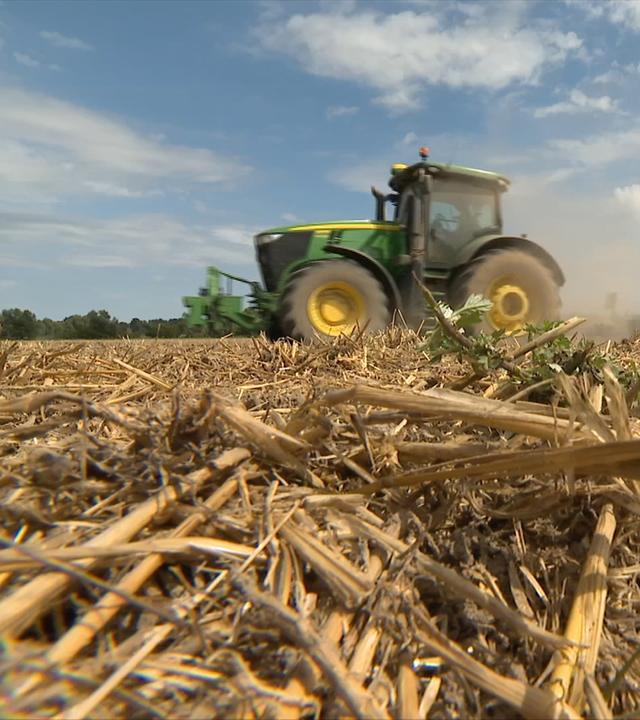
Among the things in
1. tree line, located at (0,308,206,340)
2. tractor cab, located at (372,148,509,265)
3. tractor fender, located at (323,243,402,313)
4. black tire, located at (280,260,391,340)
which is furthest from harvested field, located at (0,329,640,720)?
tree line, located at (0,308,206,340)

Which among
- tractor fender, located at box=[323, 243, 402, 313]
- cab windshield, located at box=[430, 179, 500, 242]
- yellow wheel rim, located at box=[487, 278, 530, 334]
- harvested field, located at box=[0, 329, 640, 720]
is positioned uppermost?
cab windshield, located at box=[430, 179, 500, 242]

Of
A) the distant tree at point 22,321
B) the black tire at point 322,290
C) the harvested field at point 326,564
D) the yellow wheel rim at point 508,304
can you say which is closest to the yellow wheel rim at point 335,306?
the black tire at point 322,290

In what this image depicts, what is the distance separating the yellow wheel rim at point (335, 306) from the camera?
786cm

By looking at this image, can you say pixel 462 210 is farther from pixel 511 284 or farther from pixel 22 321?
pixel 22 321

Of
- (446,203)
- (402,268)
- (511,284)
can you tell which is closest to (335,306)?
(402,268)

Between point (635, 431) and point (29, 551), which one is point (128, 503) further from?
point (635, 431)

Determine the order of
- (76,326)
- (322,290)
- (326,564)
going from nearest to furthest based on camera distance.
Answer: (326,564)
(322,290)
(76,326)

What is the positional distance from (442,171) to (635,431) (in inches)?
290

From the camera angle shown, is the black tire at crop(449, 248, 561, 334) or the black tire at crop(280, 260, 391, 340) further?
the black tire at crop(449, 248, 561, 334)

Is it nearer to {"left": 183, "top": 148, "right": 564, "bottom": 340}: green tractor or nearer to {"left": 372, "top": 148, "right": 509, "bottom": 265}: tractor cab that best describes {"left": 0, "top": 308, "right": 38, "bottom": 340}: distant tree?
{"left": 183, "top": 148, "right": 564, "bottom": 340}: green tractor

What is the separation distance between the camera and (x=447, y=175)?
830cm

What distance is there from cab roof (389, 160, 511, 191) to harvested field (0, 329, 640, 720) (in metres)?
7.23

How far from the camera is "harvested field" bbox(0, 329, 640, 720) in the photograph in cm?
74

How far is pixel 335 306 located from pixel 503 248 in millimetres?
2337
